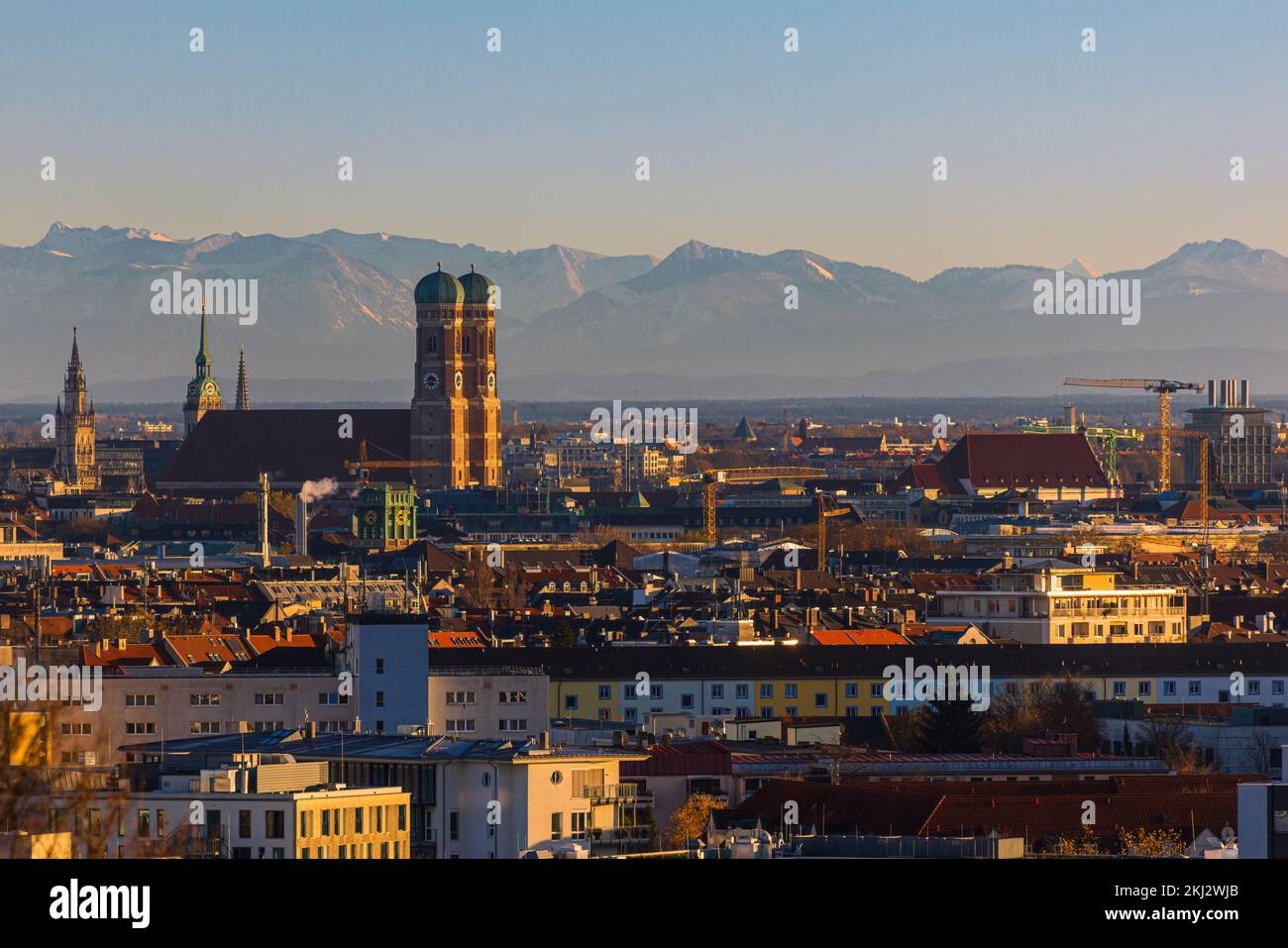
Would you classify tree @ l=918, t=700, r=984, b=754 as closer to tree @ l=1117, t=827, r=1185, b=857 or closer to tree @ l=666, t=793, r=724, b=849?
tree @ l=666, t=793, r=724, b=849

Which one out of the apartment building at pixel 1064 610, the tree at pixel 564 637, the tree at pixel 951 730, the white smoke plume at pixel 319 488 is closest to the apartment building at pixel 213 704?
the tree at pixel 951 730

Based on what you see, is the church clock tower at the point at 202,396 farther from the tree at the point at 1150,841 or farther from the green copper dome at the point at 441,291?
the tree at the point at 1150,841

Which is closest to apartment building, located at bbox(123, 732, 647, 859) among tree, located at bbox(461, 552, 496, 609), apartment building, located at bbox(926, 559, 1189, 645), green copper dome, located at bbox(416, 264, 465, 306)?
apartment building, located at bbox(926, 559, 1189, 645)

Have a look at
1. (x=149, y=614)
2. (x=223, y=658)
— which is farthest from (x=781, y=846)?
(x=149, y=614)

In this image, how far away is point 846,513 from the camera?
5428 inches

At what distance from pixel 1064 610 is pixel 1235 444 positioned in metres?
125

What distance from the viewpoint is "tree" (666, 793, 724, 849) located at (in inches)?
1070

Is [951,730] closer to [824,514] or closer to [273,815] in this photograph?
[273,815]

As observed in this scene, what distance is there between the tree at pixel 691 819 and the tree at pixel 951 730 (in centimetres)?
803

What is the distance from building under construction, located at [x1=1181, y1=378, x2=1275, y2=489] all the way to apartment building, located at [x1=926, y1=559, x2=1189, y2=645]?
11485 centimetres

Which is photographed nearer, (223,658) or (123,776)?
(123,776)
